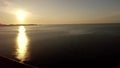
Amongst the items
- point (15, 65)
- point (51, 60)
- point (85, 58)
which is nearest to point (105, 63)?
point (85, 58)

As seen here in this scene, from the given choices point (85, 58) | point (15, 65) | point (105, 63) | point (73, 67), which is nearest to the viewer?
point (15, 65)

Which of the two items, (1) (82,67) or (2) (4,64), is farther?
(1) (82,67)

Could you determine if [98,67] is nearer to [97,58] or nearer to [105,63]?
[105,63]

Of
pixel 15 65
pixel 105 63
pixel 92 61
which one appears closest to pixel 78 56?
pixel 92 61

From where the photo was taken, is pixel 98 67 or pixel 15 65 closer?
pixel 15 65

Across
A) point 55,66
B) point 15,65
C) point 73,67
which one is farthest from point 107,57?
point 15,65

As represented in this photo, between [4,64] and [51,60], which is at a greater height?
[4,64]

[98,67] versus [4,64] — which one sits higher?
[4,64]

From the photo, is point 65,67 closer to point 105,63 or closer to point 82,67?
point 82,67

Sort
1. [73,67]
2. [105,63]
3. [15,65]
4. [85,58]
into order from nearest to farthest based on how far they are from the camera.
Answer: [15,65], [73,67], [105,63], [85,58]

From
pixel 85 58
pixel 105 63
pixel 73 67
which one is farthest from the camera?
pixel 85 58
